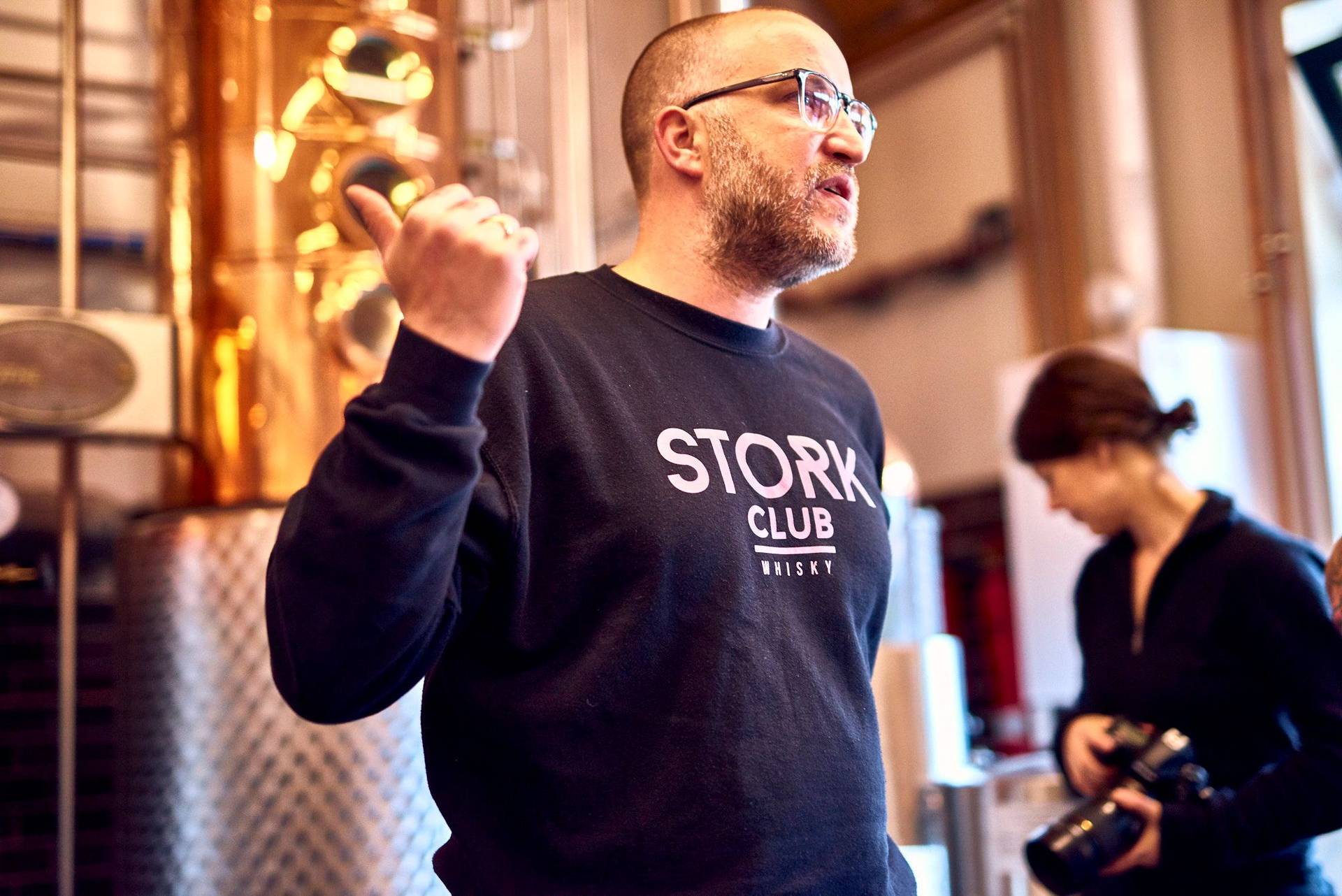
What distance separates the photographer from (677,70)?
3.94 ft

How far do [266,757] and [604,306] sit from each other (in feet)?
2.32

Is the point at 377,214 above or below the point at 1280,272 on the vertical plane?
below

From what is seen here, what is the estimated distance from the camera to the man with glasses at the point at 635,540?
0.78 metres

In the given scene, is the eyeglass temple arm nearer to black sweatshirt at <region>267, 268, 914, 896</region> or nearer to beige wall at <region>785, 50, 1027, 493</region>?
black sweatshirt at <region>267, 268, 914, 896</region>

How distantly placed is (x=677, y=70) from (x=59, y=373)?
1.01 metres

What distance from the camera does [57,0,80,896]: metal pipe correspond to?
1.78 meters

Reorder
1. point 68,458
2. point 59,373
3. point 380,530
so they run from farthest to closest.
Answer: point 68,458 → point 59,373 → point 380,530

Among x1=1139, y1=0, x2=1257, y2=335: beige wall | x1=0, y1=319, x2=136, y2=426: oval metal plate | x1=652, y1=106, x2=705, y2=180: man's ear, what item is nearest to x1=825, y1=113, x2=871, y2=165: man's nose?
x1=652, y1=106, x2=705, y2=180: man's ear

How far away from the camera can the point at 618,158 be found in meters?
1.74

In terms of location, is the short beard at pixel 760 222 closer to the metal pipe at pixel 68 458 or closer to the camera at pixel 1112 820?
the camera at pixel 1112 820

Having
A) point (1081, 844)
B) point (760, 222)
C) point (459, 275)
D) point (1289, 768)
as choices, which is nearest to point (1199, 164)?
point (1289, 768)

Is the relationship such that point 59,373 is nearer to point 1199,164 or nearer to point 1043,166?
point 1199,164

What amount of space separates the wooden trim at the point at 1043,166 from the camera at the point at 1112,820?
294cm

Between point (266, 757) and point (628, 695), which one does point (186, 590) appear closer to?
point (266, 757)
